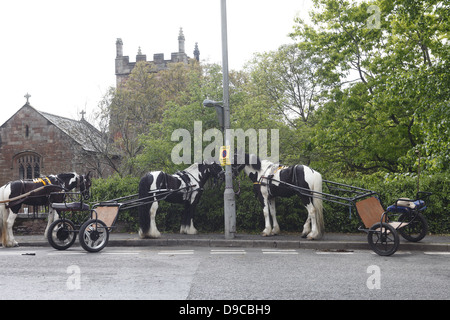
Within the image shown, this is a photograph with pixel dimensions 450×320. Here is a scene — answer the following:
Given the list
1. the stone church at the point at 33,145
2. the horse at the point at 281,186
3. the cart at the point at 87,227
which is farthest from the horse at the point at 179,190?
the stone church at the point at 33,145

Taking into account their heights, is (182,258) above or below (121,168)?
below

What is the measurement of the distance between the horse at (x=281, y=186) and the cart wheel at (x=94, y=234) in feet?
14.0

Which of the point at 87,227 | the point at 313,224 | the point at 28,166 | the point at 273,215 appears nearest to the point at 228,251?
the point at 313,224

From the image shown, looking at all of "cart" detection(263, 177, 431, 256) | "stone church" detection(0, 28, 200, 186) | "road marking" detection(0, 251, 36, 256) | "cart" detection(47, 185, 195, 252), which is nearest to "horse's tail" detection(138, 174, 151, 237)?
"cart" detection(47, 185, 195, 252)

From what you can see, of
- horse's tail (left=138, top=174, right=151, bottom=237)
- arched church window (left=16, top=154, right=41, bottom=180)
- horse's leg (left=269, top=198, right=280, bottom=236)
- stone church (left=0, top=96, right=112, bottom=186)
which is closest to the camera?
horse's tail (left=138, top=174, right=151, bottom=237)

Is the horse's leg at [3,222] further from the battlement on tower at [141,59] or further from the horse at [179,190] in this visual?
the battlement on tower at [141,59]

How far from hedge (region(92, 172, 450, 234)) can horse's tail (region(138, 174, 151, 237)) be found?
166cm

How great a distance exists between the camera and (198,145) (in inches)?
623

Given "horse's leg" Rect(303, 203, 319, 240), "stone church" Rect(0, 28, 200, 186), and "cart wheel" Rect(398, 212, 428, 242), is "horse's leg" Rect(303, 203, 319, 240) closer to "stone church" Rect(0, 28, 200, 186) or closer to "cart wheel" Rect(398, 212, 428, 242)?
"cart wheel" Rect(398, 212, 428, 242)

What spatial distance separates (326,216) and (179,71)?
1216 inches

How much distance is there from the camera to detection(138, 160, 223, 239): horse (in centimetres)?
1231

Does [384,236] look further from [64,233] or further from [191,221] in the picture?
[64,233]
